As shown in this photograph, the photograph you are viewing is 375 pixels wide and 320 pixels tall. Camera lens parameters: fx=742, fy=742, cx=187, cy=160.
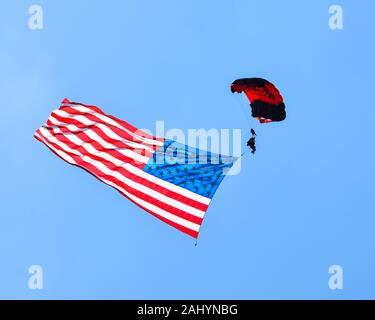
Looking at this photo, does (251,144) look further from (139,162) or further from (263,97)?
(139,162)

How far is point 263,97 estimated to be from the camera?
88.2ft

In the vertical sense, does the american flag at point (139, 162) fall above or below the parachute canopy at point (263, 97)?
below

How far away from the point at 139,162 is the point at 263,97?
5.39 meters

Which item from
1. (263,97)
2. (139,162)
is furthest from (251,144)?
(139,162)

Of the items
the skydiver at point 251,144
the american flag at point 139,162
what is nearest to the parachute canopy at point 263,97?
the skydiver at point 251,144

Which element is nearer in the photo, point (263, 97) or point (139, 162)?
point (139, 162)

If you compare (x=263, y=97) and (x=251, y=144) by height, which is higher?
(x=263, y=97)

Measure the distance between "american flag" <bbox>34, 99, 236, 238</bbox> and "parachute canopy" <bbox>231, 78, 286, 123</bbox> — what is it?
3.53 metres

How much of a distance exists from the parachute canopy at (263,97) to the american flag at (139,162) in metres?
3.53

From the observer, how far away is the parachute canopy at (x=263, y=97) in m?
26.6

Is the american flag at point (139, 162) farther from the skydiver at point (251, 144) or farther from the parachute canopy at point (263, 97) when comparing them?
the parachute canopy at point (263, 97)

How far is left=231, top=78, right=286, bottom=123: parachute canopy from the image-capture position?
Result: 1046 inches

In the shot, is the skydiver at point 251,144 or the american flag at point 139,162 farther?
the skydiver at point 251,144
